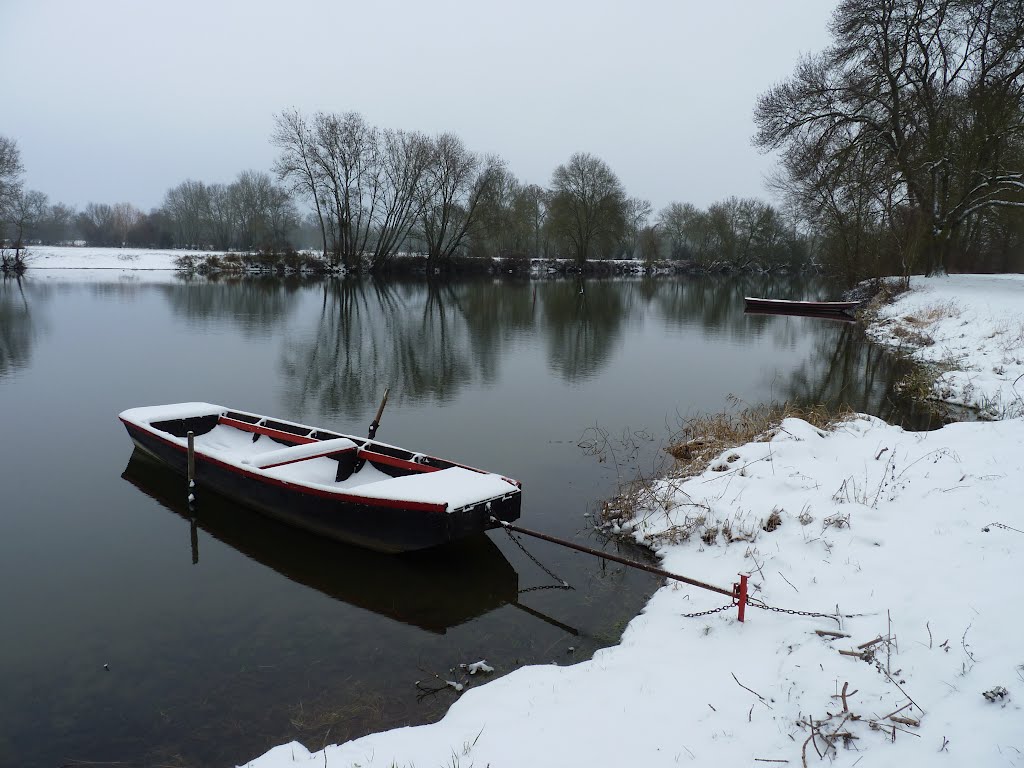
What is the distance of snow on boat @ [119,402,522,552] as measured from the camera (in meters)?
5.86

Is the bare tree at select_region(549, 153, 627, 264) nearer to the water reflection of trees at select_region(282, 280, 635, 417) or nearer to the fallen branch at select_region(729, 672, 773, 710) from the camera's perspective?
the water reflection of trees at select_region(282, 280, 635, 417)

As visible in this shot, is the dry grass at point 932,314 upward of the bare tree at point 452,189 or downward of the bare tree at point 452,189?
downward

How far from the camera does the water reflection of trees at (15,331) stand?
15523 millimetres

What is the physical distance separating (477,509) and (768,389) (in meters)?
10.9

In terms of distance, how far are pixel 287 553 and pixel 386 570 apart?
125 centimetres

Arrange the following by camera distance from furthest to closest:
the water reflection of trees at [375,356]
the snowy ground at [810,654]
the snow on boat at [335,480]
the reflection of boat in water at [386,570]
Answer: the water reflection of trees at [375,356] < the snow on boat at [335,480] < the reflection of boat in water at [386,570] < the snowy ground at [810,654]

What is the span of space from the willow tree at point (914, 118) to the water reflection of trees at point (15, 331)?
1129 inches

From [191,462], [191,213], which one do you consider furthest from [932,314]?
[191,213]

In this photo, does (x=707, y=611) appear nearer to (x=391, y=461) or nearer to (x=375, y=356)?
(x=391, y=461)

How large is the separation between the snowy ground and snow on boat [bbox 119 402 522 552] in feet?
5.65

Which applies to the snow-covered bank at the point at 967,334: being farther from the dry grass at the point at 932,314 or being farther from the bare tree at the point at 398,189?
the bare tree at the point at 398,189

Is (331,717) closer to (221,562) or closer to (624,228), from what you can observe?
(221,562)

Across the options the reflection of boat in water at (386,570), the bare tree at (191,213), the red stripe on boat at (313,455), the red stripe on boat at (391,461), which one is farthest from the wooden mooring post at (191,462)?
the bare tree at (191,213)

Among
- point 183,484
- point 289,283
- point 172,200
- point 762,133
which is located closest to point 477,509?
point 183,484
